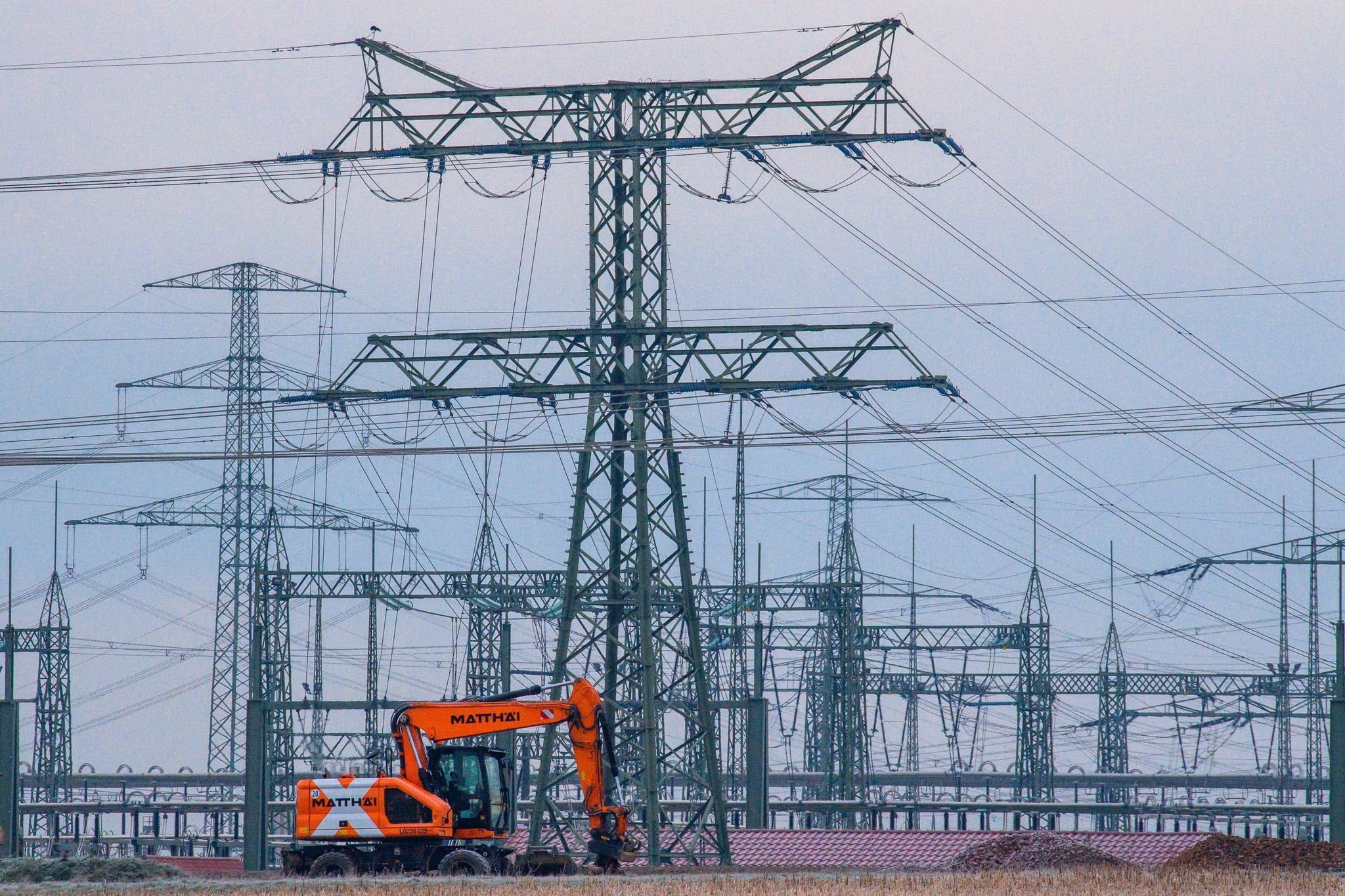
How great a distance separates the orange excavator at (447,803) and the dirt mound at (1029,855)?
5235mm

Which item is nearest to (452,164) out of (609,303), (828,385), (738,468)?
(609,303)

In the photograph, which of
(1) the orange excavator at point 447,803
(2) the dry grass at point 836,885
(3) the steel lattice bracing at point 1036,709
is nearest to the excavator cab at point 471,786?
(1) the orange excavator at point 447,803

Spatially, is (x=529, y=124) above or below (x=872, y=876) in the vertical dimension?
above

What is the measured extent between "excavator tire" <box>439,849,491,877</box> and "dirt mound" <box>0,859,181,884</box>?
3.66 meters

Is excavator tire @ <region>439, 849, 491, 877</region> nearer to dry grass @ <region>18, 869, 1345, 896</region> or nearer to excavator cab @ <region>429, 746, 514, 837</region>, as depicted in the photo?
excavator cab @ <region>429, 746, 514, 837</region>

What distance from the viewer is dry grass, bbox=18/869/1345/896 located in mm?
20516

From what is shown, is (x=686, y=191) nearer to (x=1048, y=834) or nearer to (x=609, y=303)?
(x=609, y=303)

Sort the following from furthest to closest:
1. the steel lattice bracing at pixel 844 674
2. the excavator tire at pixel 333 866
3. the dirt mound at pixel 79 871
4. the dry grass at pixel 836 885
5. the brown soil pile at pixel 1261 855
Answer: the steel lattice bracing at pixel 844 674 < the brown soil pile at pixel 1261 855 < the excavator tire at pixel 333 866 < the dirt mound at pixel 79 871 < the dry grass at pixel 836 885

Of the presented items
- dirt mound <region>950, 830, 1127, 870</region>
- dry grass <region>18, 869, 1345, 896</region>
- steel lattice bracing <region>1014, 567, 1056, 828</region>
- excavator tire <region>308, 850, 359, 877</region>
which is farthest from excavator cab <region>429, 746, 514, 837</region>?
steel lattice bracing <region>1014, 567, 1056, 828</region>

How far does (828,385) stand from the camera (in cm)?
2716

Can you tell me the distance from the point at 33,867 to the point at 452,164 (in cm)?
1171

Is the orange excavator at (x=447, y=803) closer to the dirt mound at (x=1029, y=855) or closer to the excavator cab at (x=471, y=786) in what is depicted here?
the excavator cab at (x=471, y=786)

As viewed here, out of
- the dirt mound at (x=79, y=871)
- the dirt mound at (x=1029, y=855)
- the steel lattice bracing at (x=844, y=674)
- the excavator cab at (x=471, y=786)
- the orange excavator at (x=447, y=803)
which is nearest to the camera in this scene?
the dirt mound at (x=79, y=871)

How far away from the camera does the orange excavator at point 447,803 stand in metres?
25.0
